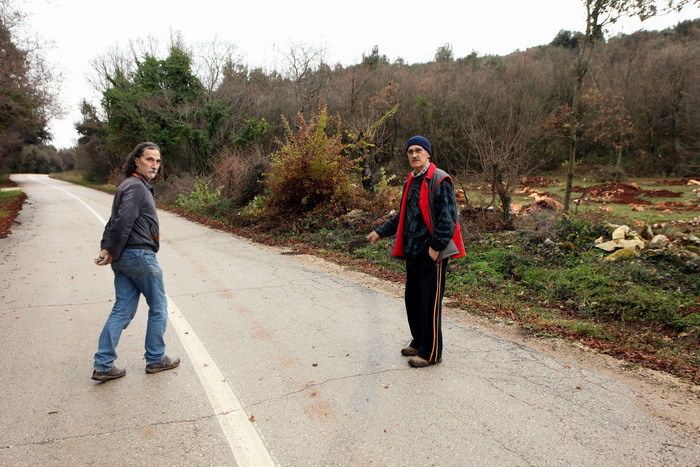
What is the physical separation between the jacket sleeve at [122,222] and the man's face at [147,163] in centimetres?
20

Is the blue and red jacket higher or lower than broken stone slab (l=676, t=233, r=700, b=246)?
higher

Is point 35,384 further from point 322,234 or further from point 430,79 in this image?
point 430,79

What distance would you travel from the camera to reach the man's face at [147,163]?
3.93m

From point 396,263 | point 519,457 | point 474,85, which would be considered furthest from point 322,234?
point 474,85

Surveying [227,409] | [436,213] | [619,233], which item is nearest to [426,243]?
[436,213]

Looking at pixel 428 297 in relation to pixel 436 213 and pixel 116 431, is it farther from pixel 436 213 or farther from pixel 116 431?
pixel 116 431

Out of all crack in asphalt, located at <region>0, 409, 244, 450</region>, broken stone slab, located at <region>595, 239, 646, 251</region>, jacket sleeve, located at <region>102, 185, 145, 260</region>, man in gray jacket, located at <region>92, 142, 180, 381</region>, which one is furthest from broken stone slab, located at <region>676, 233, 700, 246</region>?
jacket sleeve, located at <region>102, 185, 145, 260</region>

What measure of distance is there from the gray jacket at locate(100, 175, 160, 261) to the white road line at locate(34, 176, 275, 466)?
1248 millimetres

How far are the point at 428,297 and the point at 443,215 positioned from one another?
0.80 meters

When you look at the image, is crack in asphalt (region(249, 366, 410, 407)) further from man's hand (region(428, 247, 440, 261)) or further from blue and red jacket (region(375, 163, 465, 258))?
blue and red jacket (region(375, 163, 465, 258))

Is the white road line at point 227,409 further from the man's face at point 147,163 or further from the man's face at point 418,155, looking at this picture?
the man's face at point 418,155

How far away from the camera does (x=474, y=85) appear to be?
3709 cm

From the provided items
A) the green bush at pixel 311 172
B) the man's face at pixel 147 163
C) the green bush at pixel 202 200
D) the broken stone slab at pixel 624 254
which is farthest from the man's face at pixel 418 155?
the green bush at pixel 202 200

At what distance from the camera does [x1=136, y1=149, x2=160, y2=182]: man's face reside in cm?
393
